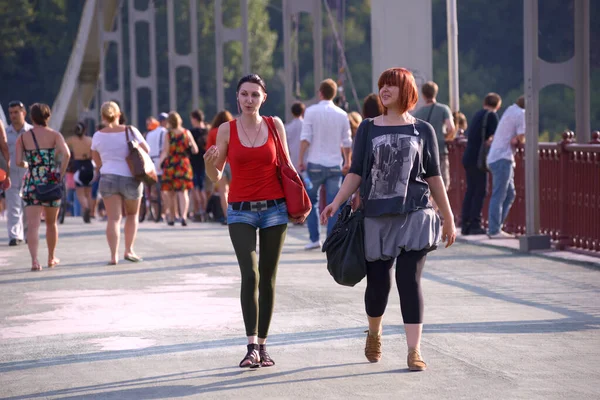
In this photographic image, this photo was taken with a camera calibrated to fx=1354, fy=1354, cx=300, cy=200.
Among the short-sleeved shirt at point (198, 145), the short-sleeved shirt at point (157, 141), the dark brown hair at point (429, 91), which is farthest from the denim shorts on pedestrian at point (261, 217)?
the short-sleeved shirt at point (157, 141)

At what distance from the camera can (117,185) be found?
13.1 metres

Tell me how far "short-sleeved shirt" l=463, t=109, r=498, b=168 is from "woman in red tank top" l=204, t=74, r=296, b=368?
8467 mm

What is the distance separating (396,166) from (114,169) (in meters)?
6.47

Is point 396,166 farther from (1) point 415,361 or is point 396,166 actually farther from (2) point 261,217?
(1) point 415,361

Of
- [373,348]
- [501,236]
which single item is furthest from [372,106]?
[373,348]

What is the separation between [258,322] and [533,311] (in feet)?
8.66

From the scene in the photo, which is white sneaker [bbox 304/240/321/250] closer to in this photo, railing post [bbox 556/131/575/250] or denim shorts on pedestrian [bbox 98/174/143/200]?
denim shorts on pedestrian [bbox 98/174/143/200]

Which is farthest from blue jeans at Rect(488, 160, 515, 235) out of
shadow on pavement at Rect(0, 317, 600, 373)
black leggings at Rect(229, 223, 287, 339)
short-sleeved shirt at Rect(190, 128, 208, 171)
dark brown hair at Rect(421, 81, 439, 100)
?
black leggings at Rect(229, 223, 287, 339)

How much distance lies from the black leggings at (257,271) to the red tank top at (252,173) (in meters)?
0.17

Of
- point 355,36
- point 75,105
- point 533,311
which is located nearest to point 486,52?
point 355,36

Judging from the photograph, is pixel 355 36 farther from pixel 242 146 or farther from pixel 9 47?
pixel 242 146

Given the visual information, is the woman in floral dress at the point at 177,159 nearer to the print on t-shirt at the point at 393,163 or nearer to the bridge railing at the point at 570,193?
the bridge railing at the point at 570,193

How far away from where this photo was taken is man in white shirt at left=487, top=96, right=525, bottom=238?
1510cm

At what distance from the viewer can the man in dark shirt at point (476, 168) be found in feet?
51.7
